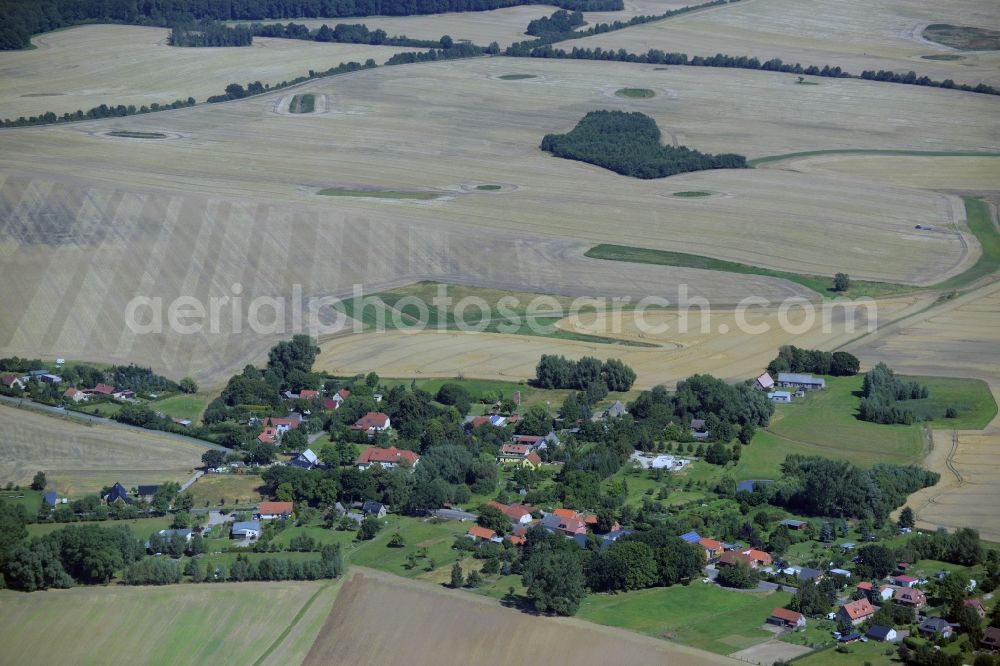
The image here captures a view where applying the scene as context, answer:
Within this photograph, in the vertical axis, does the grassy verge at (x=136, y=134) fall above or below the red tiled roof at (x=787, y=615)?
above

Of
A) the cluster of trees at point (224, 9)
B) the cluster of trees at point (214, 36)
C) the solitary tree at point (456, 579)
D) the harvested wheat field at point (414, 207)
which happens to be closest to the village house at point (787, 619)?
the solitary tree at point (456, 579)

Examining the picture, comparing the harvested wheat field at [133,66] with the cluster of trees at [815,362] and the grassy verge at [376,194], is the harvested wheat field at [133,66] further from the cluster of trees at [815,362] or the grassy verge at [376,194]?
the cluster of trees at [815,362]

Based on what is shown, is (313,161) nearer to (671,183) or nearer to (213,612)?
(671,183)

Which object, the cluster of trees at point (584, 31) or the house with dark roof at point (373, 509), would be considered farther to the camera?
the cluster of trees at point (584, 31)

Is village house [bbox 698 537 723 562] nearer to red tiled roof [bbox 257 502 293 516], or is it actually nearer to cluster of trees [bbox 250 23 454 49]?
red tiled roof [bbox 257 502 293 516]

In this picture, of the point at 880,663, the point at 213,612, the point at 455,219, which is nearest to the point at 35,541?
the point at 213,612

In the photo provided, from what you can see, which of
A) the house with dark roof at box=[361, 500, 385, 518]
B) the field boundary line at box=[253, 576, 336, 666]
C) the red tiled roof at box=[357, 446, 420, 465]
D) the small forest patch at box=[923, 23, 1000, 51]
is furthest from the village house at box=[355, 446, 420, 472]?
the small forest patch at box=[923, 23, 1000, 51]
